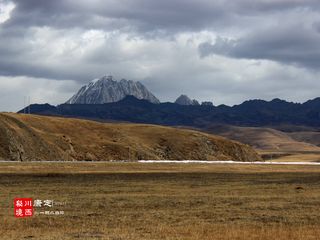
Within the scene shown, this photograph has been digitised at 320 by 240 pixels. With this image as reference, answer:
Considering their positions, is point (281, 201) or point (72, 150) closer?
point (281, 201)

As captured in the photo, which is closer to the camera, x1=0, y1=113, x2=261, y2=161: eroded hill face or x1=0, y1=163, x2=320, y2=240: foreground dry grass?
x1=0, y1=163, x2=320, y2=240: foreground dry grass

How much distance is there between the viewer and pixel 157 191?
56438 millimetres

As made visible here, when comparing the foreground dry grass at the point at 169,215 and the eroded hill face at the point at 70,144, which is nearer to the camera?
the foreground dry grass at the point at 169,215

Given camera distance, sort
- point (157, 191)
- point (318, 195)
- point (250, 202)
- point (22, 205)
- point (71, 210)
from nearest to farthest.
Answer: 1. point (22, 205)
2. point (71, 210)
3. point (250, 202)
4. point (318, 195)
5. point (157, 191)

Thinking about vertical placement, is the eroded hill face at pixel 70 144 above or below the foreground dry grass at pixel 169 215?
above

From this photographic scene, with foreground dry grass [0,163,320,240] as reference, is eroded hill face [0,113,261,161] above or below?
above

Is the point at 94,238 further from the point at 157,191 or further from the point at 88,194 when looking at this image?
the point at 157,191

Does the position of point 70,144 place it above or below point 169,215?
above

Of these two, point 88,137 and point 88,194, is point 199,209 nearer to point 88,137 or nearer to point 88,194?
point 88,194

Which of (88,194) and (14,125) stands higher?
(14,125)

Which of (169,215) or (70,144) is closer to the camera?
(169,215)

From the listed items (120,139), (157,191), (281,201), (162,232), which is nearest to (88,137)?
(120,139)

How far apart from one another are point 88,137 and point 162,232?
504 feet

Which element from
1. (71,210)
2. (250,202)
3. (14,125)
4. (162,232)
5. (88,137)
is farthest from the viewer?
(88,137)
